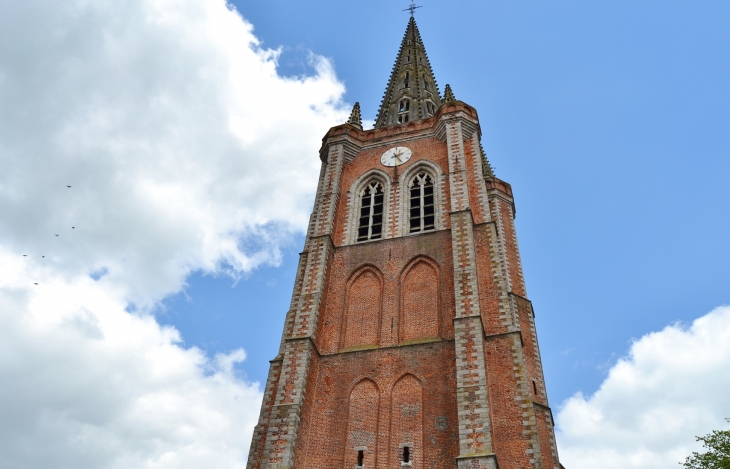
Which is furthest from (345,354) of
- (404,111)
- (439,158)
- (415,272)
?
(404,111)

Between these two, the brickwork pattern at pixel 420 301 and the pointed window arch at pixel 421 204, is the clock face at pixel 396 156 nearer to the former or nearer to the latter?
the pointed window arch at pixel 421 204

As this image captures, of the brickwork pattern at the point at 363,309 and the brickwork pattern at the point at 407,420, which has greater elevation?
the brickwork pattern at the point at 363,309

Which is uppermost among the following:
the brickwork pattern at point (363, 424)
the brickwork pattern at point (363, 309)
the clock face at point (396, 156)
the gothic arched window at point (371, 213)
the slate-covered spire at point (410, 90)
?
the slate-covered spire at point (410, 90)

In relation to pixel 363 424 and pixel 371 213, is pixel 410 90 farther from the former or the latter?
pixel 363 424

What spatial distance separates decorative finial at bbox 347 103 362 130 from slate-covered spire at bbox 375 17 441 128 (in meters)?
1.86

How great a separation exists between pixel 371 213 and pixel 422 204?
2.09 m

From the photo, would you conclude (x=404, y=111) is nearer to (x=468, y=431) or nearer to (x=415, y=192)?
(x=415, y=192)

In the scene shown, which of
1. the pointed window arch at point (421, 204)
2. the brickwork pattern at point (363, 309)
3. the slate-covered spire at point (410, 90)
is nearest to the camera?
the brickwork pattern at point (363, 309)

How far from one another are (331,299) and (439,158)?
870 cm

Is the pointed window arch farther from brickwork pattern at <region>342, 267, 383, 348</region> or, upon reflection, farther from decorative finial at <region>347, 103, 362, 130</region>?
decorative finial at <region>347, 103, 362, 130</region>

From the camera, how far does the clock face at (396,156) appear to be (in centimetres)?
2969

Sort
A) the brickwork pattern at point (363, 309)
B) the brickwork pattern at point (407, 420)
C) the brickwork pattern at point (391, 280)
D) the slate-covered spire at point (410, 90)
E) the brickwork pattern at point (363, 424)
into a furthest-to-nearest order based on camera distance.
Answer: the slate-covered spire at point (410, 90)
the brickwork pattern at point (363, 309)
the brickwork pattern at point (391, 280)
the brickwork pattern at point (363, 424)
the brickwork pattern at point (407, 420)

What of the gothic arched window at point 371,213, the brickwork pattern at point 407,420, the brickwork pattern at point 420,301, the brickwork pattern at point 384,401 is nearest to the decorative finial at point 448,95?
the gothic arched window at point 371,213

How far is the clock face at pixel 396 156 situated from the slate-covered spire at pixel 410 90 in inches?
223
